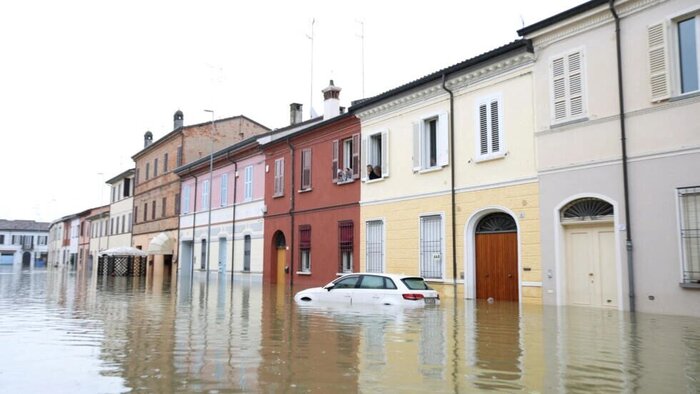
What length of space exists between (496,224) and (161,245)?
94.7 ft

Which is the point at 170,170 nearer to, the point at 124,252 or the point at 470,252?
the point at 124,252

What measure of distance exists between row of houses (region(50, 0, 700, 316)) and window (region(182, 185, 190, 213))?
12.1m

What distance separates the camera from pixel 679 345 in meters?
9.35

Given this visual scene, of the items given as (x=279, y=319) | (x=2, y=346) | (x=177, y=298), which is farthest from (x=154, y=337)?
(x=177, y=298)

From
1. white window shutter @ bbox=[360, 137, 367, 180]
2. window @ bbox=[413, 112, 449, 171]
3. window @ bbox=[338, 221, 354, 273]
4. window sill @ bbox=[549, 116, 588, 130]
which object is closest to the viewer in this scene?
window sill @ bbox=[549, 116, 588, 130]

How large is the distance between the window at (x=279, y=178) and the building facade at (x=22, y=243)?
98469mm

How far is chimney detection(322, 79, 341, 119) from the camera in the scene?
28522mm

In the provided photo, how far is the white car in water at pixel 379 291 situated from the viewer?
599 inches

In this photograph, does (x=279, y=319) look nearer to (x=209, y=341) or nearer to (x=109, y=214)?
(x=209, y=341)

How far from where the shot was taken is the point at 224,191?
35.2 m

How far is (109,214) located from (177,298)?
4415 cm

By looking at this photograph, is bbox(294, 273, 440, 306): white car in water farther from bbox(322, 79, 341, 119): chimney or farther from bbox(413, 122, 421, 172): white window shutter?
bbox(322, 79, 341, 119): chimney

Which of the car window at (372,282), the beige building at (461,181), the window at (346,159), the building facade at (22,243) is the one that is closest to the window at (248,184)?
the window at (346,159)

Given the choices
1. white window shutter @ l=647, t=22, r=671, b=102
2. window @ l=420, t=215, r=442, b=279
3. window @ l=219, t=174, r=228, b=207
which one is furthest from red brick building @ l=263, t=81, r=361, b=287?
white window shutter @ l=647, t=22, r=671, b=102
